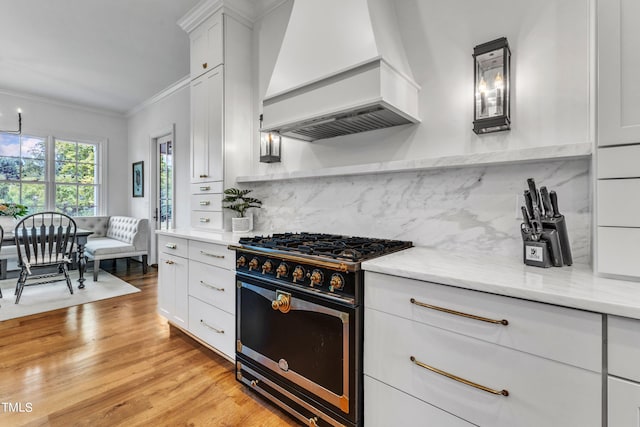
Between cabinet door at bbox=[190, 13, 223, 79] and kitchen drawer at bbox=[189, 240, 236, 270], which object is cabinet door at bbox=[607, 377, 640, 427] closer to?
kitchen drawer at bbox=[189, 240, 236, 270]

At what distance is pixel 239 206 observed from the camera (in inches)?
103

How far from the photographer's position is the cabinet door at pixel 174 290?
2.49m

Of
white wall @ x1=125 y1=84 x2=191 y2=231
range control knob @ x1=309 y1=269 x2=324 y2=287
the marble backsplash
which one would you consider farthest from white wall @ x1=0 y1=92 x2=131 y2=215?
range control knob @ x1=309 y1=269 x2=324 y2=287

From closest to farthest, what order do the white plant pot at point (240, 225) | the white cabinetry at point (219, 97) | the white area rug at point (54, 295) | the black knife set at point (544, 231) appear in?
the black knife set at point (544, 231), the white plant pot at point (240, 225), the white cabinetry at point (219, 97), the white area rug at point (54, 295)

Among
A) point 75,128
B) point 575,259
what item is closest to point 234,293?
point 575,259

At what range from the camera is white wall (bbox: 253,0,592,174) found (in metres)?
1.39

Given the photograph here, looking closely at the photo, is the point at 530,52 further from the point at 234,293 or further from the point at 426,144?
the point at 234,293

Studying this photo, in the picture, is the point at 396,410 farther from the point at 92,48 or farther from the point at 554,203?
the point at 92,48

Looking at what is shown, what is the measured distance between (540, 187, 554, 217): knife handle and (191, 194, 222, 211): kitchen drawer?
7.73 feet

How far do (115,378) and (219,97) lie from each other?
7.61 feet

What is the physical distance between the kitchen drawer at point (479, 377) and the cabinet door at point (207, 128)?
6.76ft

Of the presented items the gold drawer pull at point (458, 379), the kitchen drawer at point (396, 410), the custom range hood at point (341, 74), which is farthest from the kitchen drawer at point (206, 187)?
the gold drawer pull at point (458, 379)

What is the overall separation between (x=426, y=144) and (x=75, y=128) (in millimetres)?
6502

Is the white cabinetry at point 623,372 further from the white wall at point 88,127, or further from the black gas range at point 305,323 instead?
the white wall at point 88,127
